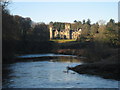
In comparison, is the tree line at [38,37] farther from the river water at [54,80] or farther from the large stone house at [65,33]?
the large stone house at [65,33]

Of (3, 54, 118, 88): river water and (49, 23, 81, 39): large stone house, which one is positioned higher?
(49, 23, 81, 39): large stone house

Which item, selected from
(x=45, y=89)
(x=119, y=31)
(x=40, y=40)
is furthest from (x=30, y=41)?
(x=45, y=89)

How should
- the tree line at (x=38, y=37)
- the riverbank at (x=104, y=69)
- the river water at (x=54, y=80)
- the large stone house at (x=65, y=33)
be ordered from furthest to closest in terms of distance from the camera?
the large stone house at (x=65, y=33) → the tree line at (x=38, y=37) → the riverbank at (x=104, y=69) → the river water at (x=54, y=80)

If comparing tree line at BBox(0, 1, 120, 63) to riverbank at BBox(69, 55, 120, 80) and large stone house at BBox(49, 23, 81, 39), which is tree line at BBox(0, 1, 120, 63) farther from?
large stone house at BBox(49, 23, 81, 39)

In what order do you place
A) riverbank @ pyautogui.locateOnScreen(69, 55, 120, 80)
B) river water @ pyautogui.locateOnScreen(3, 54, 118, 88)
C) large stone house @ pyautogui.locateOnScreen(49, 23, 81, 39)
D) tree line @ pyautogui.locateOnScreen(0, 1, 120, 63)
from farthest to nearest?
large stone house @ pyautogui.locateOnScreen(49, 23, 81, 39)
tree line @ pyautogui.locateOnScreen(0, 1, 120, 63)
riverbank @ pyautogui.locateOnScreen(69, 55, 120, 80)
river water @ pyautogui.locateOnScreen(3, 54, 118, 88)

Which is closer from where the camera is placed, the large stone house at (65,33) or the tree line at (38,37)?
the tree line at (38,37)

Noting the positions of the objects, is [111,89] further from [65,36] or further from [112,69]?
[65,36]

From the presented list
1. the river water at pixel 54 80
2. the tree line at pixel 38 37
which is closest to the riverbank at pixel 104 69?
the river water at pixel 54 80

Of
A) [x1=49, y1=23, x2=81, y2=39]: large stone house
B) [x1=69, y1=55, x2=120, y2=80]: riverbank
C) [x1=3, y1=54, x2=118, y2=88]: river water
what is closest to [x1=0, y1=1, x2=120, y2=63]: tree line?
[x1=3, y1=54, x2=118, y2=88]: river water

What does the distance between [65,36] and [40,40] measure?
53.8m

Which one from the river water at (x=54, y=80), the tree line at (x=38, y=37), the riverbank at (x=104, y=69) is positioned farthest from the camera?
the tree line at (x=38, y=37)

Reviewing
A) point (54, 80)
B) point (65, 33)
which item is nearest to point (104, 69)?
point (54, 80)

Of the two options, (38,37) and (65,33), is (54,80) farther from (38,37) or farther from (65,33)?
(65,33)

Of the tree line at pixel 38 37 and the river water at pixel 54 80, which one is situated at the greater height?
the tree line at pixel 38 37
